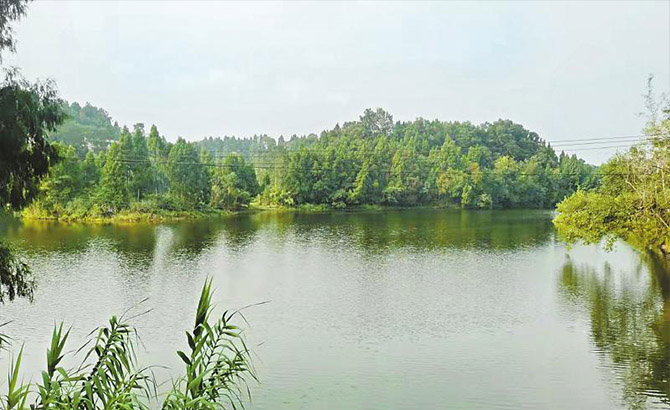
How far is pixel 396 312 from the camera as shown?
15219 mm

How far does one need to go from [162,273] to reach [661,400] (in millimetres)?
15472

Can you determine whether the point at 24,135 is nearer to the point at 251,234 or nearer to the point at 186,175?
the point at 251,234

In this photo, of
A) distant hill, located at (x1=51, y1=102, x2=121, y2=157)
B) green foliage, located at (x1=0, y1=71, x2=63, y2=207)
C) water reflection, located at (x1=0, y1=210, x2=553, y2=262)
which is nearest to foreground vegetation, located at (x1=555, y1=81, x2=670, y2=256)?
water reflection, located at (x1=0, y1=210, x2=553, y2=262)

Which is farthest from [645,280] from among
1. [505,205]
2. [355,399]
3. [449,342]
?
[505,205]

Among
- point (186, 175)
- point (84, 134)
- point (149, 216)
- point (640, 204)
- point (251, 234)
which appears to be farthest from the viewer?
point (84, 134)

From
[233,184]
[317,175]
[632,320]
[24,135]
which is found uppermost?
[317,175]

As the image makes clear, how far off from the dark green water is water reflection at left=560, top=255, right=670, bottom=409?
0.16ft

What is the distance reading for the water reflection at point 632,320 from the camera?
32.8 ft

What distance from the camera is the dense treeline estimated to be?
39594 mm

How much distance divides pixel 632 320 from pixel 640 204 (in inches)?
288

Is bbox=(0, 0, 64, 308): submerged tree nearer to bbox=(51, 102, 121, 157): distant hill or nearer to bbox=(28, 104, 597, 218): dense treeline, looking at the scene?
bbox=(28, 104, 597, 218): dense treeline

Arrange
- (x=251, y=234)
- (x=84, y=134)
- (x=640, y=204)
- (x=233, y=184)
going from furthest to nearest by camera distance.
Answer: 1. (x=84, y=134)
2. (x=233, y=184)
3. (x=251, y=234)
4. (x=640, y=204)

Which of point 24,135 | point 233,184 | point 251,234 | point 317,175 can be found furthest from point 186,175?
point 24,135

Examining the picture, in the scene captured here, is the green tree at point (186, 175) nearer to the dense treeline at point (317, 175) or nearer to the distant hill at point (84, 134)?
the dense treeline at point (317, 175)
